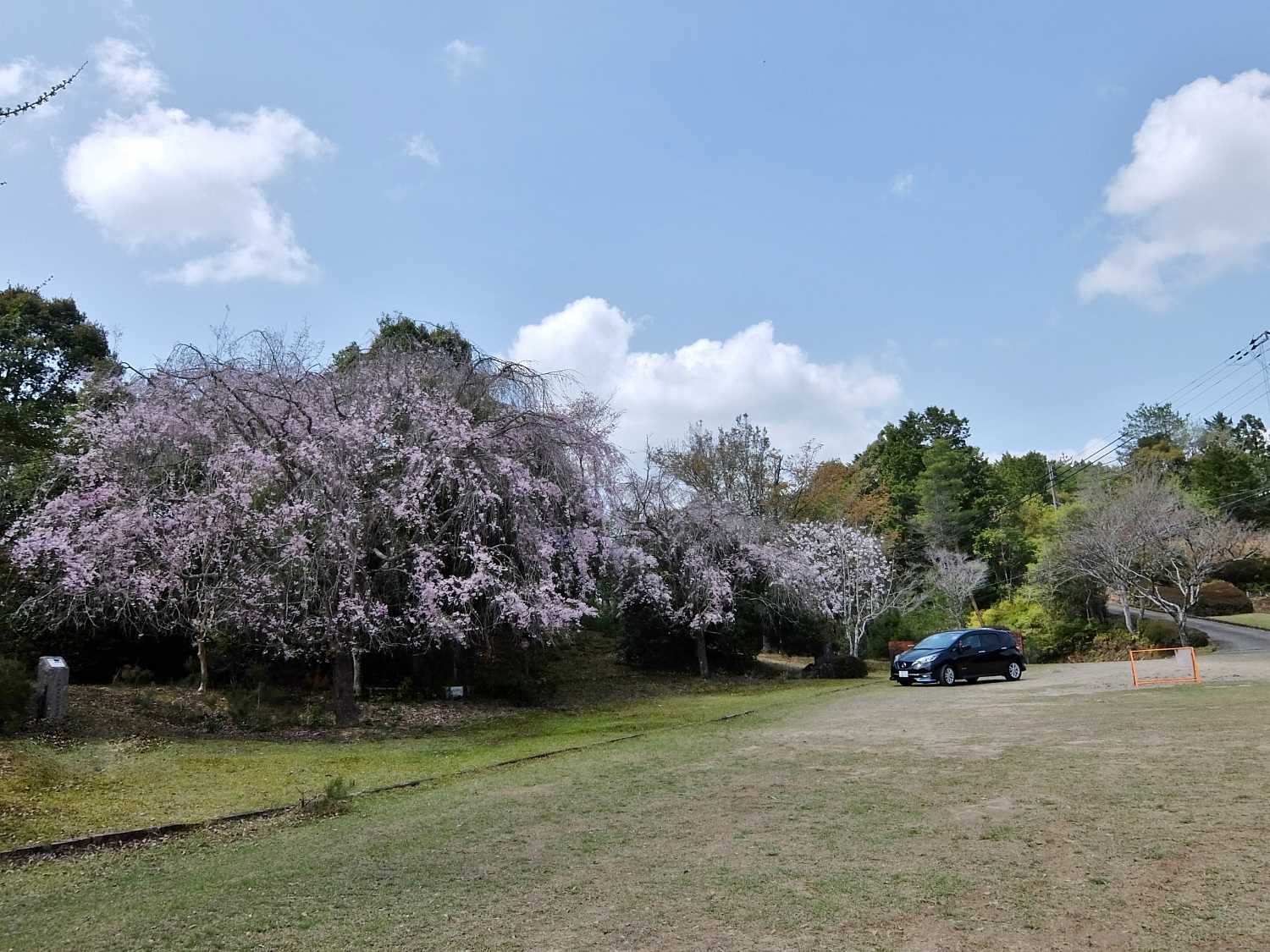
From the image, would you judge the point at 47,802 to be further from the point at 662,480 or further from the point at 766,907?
the point at 662,480

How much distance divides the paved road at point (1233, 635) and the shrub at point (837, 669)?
1497cm

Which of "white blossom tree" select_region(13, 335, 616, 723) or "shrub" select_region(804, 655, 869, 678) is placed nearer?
"white blossom tree" select_region(13, 335, 616, 723)

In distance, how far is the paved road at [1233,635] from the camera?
31.4m

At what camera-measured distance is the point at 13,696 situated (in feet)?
37.0

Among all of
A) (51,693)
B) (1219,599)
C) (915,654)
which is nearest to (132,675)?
(51,693)

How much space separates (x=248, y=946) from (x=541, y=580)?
11407mm

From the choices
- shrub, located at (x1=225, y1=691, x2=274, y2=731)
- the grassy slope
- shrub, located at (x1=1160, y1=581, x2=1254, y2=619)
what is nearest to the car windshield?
the grassy slope

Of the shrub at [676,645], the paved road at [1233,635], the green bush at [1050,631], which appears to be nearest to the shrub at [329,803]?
the shrub at [676,645]

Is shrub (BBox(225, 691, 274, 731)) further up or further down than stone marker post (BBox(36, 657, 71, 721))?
further down

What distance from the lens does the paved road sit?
3141 cm

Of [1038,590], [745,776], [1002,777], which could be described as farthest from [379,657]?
[1038,590]

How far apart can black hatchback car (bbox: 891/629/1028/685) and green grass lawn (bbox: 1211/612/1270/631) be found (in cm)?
2542

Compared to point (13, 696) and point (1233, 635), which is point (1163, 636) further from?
point (13, 696)

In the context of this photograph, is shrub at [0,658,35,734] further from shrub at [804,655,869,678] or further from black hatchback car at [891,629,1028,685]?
shrub at [804,655,869,678]
